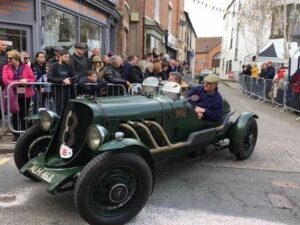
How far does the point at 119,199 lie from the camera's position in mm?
3762

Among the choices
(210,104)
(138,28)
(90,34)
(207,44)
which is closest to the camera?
(210,104)

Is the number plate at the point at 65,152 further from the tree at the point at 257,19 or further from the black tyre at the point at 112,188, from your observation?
the tree at the point at 257,19

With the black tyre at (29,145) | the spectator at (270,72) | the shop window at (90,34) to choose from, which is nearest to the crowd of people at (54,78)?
the black tyre at (29,145)

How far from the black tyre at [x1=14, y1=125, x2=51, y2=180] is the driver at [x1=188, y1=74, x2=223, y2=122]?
2110mm

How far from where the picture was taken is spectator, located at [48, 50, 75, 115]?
6828mm

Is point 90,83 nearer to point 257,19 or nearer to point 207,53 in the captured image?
point 257,19

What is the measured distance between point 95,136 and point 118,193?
0.60 metres

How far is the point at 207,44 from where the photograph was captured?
→ 81.0 m

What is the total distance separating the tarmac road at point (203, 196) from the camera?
394 centimetres

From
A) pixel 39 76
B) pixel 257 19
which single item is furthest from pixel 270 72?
pixel 257 19

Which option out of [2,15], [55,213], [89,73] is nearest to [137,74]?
[89,73]

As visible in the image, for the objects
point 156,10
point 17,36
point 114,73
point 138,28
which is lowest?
point 114,73

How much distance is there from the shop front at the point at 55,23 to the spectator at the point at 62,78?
222cm

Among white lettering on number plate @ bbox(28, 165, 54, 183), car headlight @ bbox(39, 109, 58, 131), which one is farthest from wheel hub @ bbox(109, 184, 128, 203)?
car headlight @ bbox(39, 109, 58, 131)
